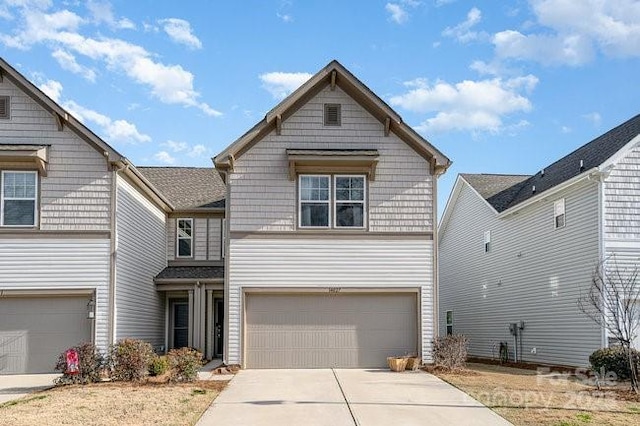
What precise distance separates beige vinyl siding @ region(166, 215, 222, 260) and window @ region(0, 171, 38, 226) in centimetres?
665

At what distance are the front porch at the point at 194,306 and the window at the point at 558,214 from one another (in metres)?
10.6

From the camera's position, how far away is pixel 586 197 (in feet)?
64.7

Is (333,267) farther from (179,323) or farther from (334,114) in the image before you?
(179,323)

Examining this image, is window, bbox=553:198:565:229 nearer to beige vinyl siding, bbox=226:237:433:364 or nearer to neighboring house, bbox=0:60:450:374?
neighboring house, bbox=0:60:450:374

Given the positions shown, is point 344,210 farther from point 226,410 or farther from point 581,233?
point 226,410

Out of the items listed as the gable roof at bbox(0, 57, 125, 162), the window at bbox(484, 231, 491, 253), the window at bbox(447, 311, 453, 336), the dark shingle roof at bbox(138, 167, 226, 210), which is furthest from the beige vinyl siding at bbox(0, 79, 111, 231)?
the window at bbox(447, 311, 453, 336)

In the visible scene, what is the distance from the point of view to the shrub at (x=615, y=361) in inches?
648

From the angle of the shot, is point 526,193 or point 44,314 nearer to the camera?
point 44,314

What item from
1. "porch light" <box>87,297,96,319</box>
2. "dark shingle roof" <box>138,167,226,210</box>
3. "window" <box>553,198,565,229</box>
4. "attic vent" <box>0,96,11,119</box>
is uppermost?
"attic vent" <box>0,96,11,119</box>

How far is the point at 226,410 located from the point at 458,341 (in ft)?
27.4

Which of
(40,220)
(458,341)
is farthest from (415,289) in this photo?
(40,220)

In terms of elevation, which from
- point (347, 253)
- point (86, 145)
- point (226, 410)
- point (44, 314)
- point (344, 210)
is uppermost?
point (86, 145)

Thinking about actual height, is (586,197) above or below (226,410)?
above

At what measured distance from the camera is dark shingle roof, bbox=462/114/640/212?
20.1 meters
